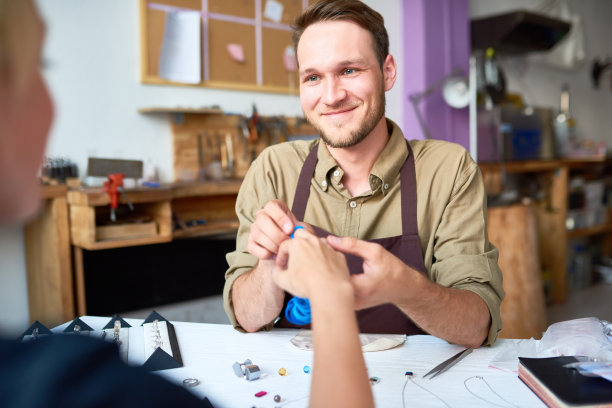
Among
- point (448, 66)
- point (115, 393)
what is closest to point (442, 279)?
point (115, 393)

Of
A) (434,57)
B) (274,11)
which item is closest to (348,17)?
(274,11)

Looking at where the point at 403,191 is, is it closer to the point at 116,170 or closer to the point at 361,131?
the point at 361,131

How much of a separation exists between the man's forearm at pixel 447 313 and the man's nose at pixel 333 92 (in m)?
0.65

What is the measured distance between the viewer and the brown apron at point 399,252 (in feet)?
4.78

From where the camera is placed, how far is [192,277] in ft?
10.3

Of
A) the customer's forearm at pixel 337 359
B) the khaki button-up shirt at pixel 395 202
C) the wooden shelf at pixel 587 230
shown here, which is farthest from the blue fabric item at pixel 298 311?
the wooden shelf at pixel 587 230

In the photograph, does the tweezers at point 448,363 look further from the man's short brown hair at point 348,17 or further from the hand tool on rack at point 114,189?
the hand tool on rack at point 114,189

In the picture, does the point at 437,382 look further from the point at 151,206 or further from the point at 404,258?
the point at 151,206

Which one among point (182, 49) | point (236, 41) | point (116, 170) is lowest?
point (116, 170)

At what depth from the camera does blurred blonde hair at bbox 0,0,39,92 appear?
16.7 inches

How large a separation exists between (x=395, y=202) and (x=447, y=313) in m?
0.47

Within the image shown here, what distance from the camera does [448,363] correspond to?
43.9 inches

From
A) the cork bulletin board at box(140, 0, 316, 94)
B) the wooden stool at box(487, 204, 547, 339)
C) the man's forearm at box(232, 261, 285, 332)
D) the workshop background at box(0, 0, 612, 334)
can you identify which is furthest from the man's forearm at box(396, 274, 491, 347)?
the cork bulletin board at box(140, 0, 316, 94)

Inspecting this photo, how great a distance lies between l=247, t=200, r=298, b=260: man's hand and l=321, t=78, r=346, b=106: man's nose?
1.77ft
